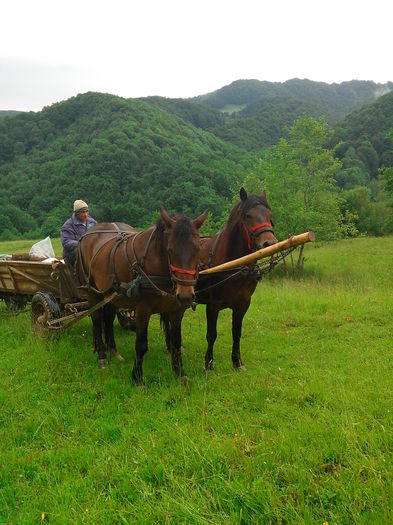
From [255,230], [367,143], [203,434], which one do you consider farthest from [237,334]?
[367,143]

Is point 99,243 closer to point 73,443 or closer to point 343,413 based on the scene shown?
point 73,443

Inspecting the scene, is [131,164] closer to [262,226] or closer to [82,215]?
[82,215]

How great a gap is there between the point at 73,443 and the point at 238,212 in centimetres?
336

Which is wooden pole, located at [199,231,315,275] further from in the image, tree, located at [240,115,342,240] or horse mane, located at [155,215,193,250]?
tree, located at [240,115,342,240]

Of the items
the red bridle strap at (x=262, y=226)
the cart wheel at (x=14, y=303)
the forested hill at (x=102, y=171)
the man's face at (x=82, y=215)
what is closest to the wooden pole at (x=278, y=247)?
the red bridle strap at (x=262, y=226)

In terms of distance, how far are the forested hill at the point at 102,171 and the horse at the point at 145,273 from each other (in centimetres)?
4739

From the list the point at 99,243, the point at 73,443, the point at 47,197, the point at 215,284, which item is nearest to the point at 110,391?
the point at 73,443

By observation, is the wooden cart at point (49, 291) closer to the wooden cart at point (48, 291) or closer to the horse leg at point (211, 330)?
the wooden cart at point (48, 291)

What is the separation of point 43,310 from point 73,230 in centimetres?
156

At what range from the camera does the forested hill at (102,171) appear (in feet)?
186

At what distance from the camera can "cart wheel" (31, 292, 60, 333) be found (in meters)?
6.41

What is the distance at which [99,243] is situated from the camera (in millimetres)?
5992

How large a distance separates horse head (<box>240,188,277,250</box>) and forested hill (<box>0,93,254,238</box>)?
48.3m

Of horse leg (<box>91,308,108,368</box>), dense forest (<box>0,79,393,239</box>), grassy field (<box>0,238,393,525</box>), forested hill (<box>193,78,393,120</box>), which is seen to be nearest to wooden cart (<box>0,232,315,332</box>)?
horse leg (<box>91,308,108,368</box>)
